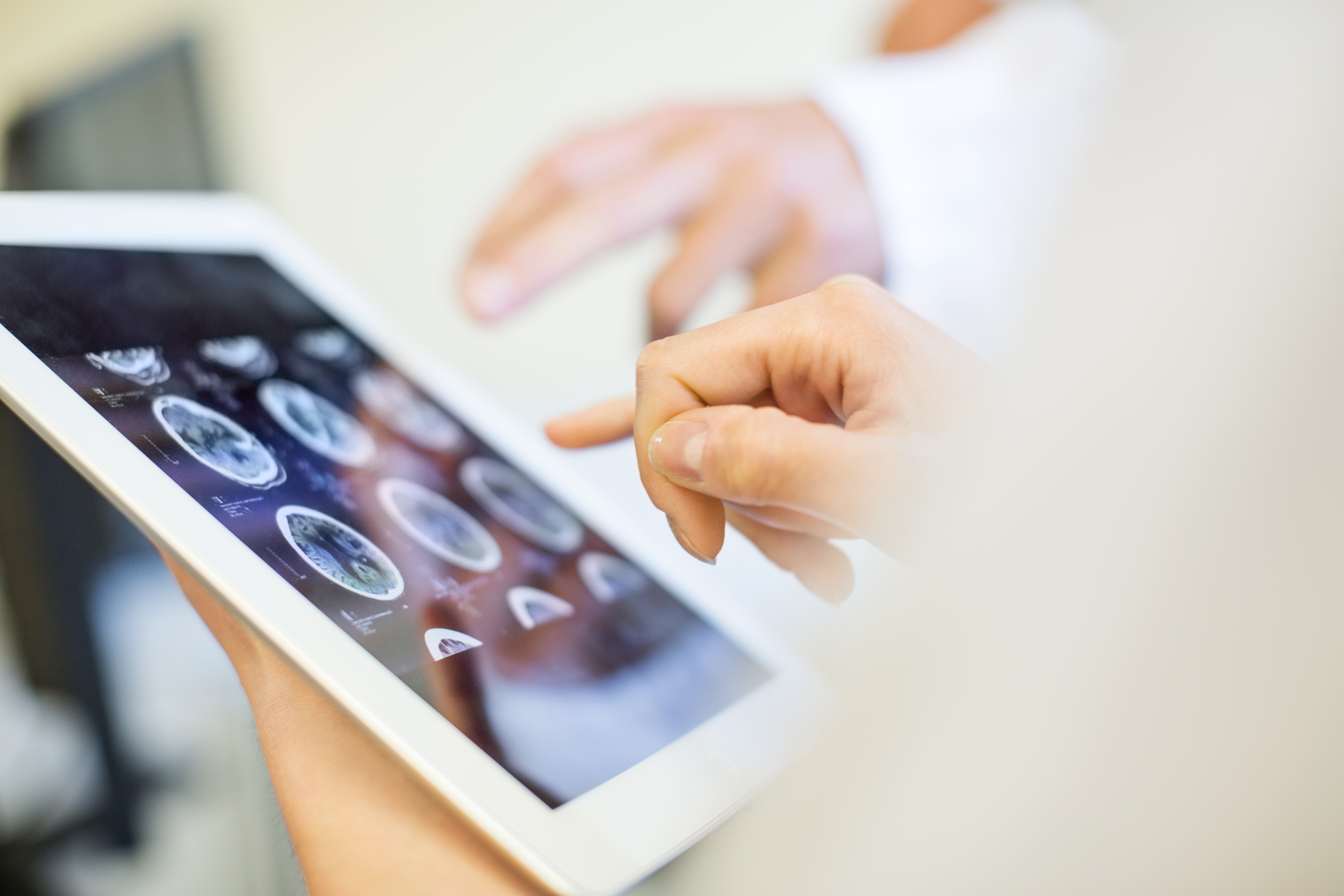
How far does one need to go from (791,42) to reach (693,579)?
939 mm

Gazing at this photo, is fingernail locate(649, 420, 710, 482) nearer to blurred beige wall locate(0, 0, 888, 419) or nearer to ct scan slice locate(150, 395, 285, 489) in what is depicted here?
ct scan slice locate(150, 395, 285, 489)

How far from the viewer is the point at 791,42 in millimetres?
1074

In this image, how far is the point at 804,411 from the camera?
0.26 meters

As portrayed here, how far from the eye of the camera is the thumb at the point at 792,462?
0.21m

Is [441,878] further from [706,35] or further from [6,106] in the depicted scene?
[706,35]

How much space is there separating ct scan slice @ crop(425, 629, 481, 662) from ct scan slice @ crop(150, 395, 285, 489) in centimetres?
9

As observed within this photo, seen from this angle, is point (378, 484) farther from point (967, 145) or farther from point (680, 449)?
point (967, 145)

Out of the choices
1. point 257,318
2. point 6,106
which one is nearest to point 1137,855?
point 257,318

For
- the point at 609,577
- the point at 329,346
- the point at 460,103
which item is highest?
the point at 460,103

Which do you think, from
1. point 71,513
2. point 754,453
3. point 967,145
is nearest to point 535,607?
point 754,453

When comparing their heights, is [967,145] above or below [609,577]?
above

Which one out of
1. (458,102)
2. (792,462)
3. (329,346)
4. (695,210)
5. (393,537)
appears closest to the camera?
(792,462)

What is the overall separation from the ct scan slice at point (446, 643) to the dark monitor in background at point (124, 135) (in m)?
0.50

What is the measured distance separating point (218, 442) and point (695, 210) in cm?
41
